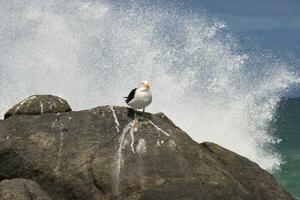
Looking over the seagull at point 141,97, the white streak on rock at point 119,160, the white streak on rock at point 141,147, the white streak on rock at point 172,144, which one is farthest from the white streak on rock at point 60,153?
the white streak on rock at point 172,144

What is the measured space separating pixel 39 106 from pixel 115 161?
2.23m

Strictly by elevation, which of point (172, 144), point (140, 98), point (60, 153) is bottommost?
point (60, 153)

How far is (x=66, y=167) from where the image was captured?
10.2 meters

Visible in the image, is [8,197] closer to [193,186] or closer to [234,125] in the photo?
[193,186]

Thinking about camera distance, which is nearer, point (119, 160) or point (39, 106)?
point (119, 160)

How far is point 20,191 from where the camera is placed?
27.3 feet

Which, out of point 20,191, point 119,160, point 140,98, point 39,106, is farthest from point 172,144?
point 20,191

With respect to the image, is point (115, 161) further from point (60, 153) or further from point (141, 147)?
point (60, 153)

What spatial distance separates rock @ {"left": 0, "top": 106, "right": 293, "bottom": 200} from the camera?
9820mm

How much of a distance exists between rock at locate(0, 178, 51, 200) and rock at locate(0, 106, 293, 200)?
A: 144cm

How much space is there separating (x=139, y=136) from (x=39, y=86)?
19721 mm

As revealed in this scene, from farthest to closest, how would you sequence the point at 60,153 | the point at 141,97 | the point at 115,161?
the point at 141,97, the point at 60,153, the point at 115,161

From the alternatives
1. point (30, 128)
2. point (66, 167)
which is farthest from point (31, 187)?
point (30, 128)

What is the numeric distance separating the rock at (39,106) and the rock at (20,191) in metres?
2.71
